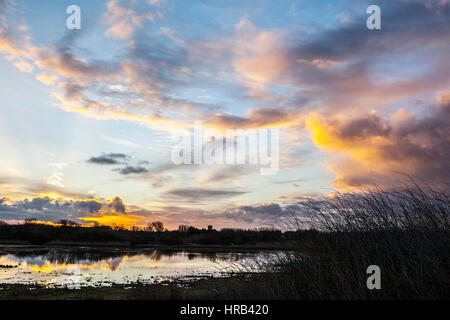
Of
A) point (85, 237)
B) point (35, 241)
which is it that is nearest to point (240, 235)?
point (85, 237)

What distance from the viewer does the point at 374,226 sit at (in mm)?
8469

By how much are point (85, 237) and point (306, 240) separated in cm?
8727
